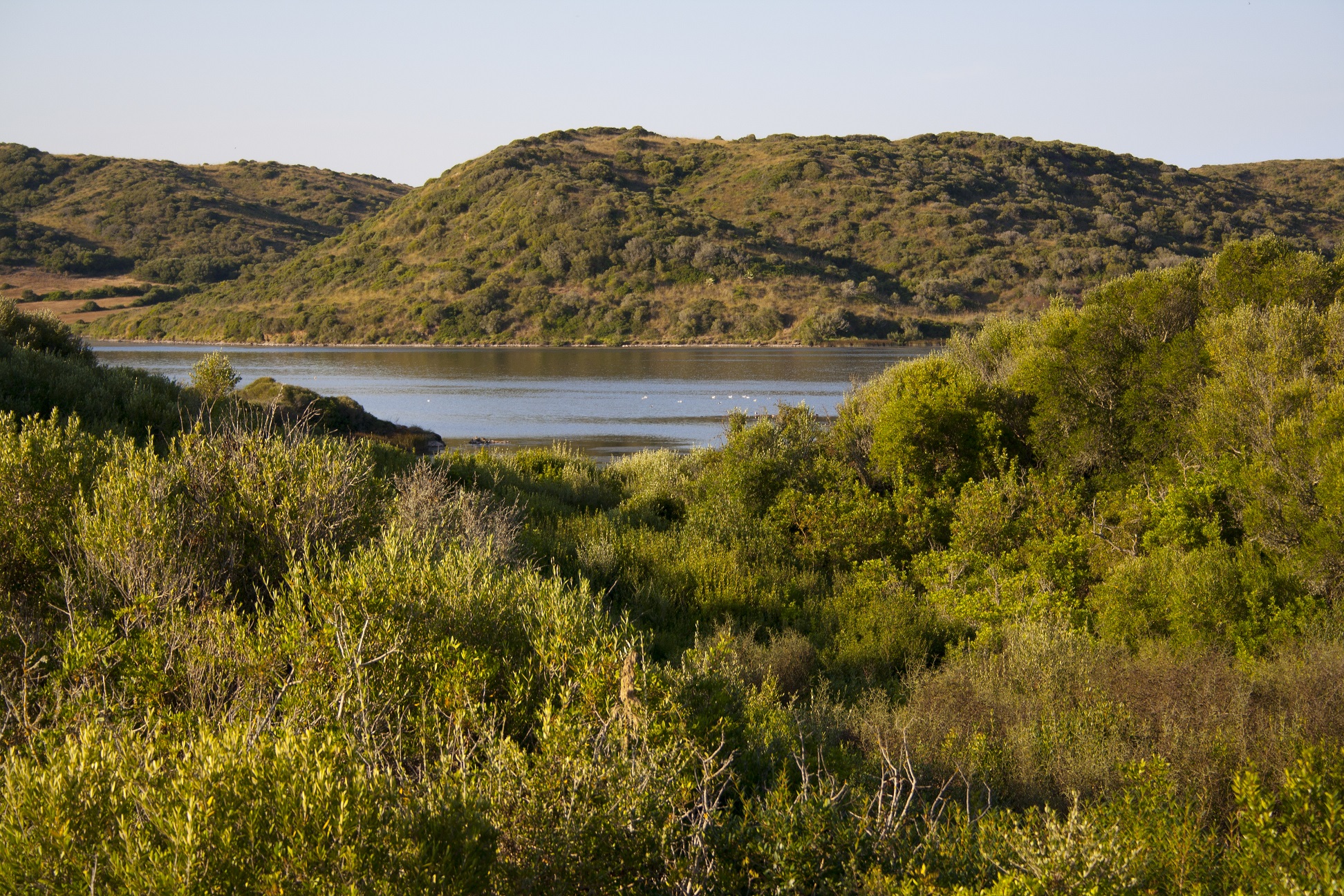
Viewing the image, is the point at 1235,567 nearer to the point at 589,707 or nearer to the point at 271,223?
the point at 589,707

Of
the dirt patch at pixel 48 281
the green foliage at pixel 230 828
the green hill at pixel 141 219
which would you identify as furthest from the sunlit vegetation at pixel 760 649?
the green hill at pixel 141 219

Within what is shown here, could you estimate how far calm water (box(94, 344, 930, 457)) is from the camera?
32688 mm

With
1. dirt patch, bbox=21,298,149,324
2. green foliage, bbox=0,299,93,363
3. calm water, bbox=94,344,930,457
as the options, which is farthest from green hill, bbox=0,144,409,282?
green foliage, bbox=0,299,93,363

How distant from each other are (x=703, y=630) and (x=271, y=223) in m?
126

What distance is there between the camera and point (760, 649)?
7.78 m

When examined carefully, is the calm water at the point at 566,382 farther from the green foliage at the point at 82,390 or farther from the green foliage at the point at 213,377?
the green foliage at the point at 82,390

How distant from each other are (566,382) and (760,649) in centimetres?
4173

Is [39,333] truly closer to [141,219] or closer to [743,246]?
[743,246]

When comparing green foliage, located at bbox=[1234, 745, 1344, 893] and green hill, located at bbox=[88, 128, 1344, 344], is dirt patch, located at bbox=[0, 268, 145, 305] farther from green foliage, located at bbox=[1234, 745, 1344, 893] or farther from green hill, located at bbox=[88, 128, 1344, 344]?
green foliage, located at bbox=[1234, 745, 1344, 893]

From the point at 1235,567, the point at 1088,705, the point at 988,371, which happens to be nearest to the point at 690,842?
the point at 1088,705

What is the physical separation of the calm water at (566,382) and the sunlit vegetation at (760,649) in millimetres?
5377

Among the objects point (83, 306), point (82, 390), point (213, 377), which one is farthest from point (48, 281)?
point (82, 390)

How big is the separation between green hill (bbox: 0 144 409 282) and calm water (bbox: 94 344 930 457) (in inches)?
1260

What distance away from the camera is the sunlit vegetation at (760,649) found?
2789mm
